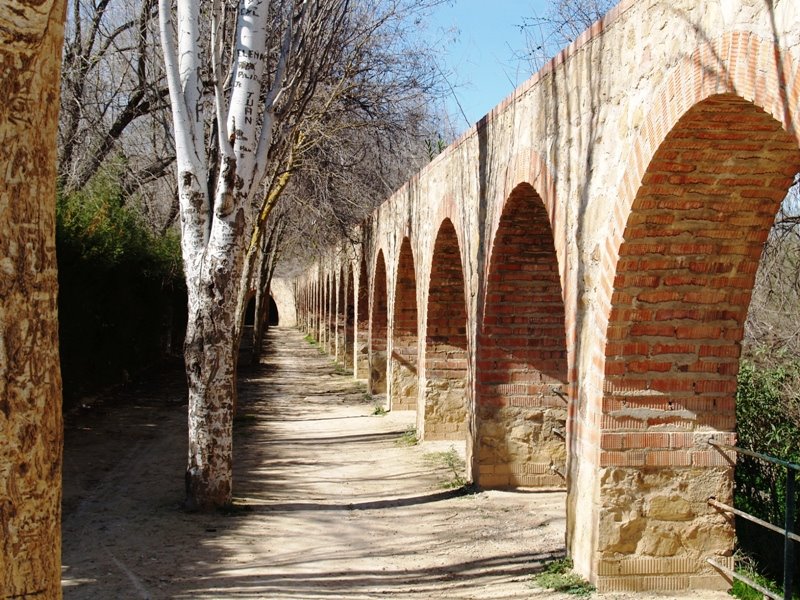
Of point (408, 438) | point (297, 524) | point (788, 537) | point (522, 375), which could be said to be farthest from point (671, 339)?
point (408, 438)

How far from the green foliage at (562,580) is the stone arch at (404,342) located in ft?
26.9

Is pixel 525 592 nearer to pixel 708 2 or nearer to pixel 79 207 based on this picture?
pixel 708 2

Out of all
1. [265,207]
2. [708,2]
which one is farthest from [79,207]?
[708,2]

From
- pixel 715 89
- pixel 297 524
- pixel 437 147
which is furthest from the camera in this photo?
pixel 437 147

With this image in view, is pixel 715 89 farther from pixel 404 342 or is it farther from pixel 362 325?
pixel 362 325

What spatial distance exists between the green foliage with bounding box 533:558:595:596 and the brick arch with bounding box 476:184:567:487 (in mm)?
2484

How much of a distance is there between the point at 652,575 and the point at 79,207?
30.8ft

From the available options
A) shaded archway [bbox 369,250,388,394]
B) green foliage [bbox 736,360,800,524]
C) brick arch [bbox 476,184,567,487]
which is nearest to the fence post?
green foliage [bbox 736,360,800,524]

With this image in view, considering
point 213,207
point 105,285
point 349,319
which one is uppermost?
point 213,207

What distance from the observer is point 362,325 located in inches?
762

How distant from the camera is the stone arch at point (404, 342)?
13.9m

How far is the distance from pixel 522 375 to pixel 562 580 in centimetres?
299

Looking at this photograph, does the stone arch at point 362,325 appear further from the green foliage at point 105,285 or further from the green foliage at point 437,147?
the green foliage at point 105,285

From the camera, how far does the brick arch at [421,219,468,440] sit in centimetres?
1080
